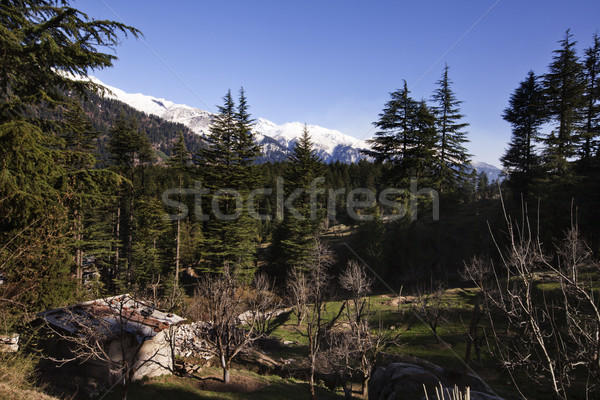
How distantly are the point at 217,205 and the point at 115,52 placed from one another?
1697 centimetres

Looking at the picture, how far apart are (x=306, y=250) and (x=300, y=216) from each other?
3.14 meters

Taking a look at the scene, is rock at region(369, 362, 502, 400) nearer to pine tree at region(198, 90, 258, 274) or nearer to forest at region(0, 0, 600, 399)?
forest at region(0, 0, 600, 399)

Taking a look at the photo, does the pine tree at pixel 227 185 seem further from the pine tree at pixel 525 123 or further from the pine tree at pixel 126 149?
the pine tree at pixel 525 123

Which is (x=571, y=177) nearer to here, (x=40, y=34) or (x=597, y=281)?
(x=597, y=281)

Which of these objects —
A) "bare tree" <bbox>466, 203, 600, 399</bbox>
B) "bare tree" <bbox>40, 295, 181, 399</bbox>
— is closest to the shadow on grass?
"bare tree" <bbox>40, 295, 181, 399</bbox>

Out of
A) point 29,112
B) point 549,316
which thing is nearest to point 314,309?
point 549,316

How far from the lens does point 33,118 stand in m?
10.2

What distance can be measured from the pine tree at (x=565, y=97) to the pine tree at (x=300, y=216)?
1960 centimetres

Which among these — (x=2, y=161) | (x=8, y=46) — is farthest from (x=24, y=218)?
(x=8, y=46)

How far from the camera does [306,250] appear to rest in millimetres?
27969

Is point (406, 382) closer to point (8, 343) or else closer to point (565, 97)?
point (8, 343)

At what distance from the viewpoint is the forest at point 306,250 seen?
8.52 metres

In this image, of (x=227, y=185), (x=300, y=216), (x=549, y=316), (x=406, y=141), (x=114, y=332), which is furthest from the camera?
(x=300, y=216)

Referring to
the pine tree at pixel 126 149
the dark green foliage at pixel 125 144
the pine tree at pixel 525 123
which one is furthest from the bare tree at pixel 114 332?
the pine tree at pixel 525 123
